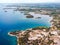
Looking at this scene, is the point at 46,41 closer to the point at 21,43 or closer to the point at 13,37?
the point at 21,43

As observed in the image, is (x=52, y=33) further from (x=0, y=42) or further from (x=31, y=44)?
(x=0, y=42)

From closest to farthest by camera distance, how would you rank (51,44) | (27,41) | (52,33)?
(51,44), (27,41), (52,33)

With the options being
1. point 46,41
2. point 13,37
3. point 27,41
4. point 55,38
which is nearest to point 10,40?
point 13,37

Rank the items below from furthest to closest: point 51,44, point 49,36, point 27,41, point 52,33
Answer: point 52,33
point 49,36
point 27,41
point 51,44

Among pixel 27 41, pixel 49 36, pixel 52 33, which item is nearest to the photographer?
pixel 27 41

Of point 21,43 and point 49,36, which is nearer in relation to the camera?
Answer: point 21,43

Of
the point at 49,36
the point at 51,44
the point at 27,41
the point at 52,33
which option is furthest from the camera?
the point at 52,33

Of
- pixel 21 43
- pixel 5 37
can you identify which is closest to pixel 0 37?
pixel 5 37

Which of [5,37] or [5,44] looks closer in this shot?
[5,44]
